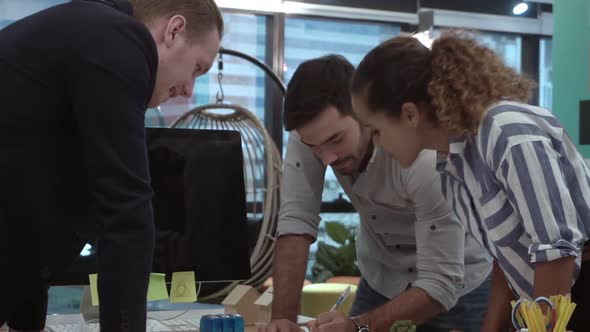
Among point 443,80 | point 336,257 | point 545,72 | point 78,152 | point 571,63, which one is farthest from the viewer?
point 545,72

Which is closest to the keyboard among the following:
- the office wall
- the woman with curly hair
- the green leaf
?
the woman with curly hair

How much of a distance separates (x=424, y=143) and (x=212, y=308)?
105 cm

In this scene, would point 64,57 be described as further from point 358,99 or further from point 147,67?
point 358,99

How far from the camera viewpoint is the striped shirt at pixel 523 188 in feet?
4.33

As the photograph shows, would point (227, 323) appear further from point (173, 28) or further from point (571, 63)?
point (571, 63)

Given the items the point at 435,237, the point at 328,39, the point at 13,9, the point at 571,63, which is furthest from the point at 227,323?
the point at 328,39

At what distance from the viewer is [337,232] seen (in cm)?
561

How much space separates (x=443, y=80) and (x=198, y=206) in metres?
0.78

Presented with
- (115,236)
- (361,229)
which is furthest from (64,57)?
(361,229)

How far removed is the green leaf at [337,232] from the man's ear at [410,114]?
Answer: 13.3 ft

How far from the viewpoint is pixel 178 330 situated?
1.90m

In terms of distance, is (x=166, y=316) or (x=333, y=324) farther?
(x=166, y=316)

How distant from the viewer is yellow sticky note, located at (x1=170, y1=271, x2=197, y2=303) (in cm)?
192

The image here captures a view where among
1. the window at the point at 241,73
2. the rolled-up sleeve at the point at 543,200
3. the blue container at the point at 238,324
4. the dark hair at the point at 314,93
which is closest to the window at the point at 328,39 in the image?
the window at the point at 241,73
